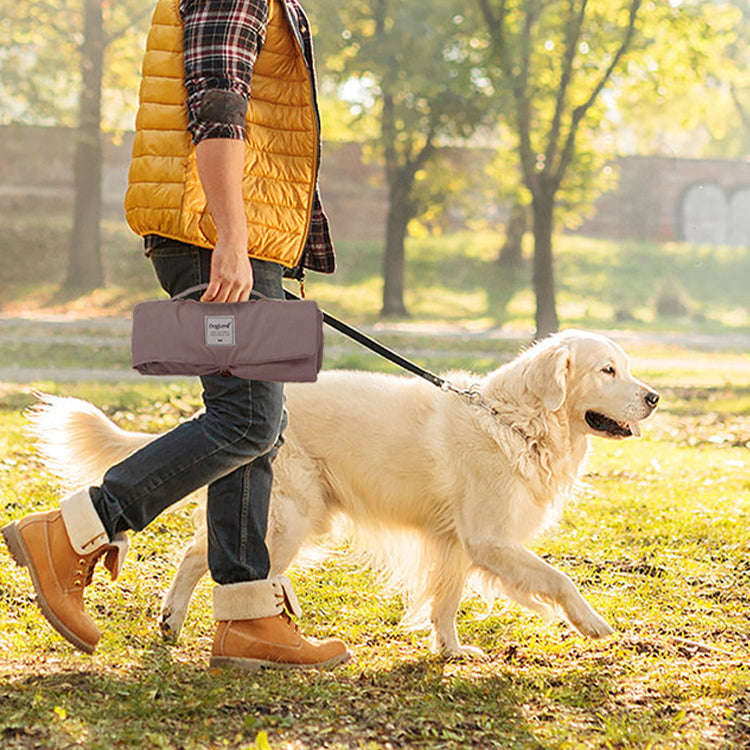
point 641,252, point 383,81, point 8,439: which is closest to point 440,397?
point 8,439

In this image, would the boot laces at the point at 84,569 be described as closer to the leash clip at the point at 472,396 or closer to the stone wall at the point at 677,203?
the leash clip at the point at 472,396

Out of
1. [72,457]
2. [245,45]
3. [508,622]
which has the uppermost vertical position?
[245,45]

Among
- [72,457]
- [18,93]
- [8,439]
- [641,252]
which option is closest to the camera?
[72,457]

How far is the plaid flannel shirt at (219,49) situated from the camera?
297cm

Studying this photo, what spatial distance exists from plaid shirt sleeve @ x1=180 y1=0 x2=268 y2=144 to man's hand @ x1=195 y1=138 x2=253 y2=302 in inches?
1.8

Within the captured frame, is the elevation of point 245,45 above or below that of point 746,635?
above

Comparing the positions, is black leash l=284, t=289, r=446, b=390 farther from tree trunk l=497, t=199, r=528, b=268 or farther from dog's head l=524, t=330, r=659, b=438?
tree trunk l=497, t=199, r=528, b=268

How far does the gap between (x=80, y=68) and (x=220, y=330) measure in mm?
24796

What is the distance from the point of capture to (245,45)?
304 cm

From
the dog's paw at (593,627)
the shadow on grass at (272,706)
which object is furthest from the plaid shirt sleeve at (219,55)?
the dog's paw at (593,627)

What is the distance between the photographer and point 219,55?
2977 mm

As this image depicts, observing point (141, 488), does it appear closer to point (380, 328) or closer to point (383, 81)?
point (380, 328)

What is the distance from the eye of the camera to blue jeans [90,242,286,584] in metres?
3.14

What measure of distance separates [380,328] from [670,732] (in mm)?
18618
